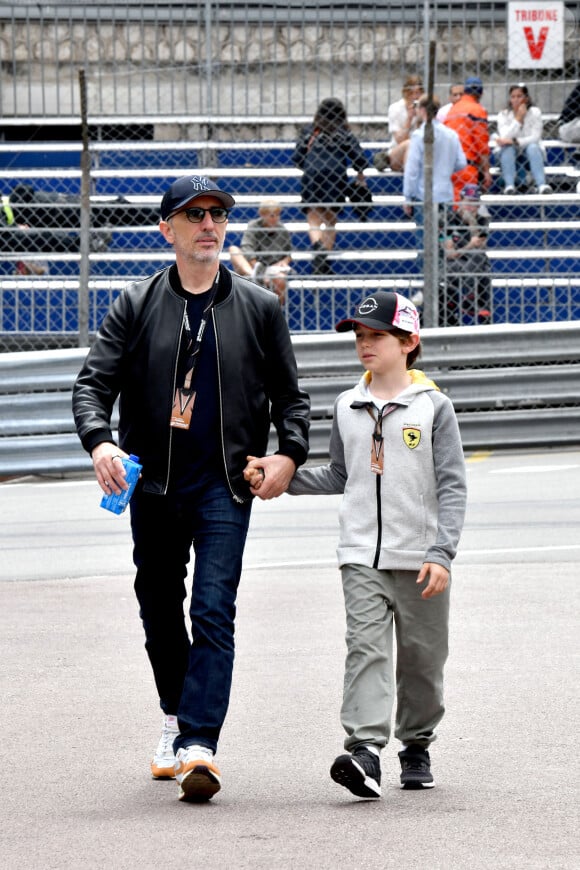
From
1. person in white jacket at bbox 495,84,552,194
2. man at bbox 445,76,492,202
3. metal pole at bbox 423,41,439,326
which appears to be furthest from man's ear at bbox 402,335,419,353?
person in white jacket at bbox 495,84,552,194

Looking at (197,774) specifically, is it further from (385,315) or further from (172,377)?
(385,315)

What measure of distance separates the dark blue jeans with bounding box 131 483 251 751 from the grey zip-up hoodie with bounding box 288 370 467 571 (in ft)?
1.15

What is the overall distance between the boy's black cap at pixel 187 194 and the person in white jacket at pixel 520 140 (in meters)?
13.1

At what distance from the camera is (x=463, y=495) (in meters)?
5.02

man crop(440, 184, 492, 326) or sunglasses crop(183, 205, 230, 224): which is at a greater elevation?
sunglasses crop(183, 205, 230, 224)

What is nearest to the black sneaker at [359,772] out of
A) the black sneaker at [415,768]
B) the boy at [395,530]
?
the boy at [395,530]

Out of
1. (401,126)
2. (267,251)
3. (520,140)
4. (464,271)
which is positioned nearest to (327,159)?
(401,126)

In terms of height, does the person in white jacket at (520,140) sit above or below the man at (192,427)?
above

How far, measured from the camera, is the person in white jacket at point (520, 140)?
18219mm

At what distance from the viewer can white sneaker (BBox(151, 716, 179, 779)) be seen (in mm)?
5250

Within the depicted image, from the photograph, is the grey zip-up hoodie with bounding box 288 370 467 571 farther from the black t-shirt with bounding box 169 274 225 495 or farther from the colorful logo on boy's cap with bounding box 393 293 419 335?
the black t-shirt with bounding box 169 274 225 495

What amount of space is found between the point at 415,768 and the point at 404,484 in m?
0.84

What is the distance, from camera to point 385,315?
512cm

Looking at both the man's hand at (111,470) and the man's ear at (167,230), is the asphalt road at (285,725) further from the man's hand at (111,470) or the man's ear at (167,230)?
the man's ear at (167,230)
